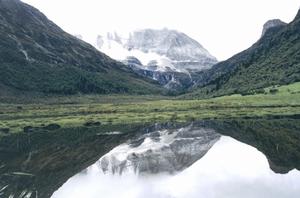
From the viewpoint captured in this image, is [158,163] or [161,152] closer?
[158,163]

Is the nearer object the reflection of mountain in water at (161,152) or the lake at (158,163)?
the lake at (158,163)

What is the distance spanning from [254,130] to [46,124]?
8308 centimetres

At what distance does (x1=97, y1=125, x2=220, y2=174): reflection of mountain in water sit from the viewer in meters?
90.4

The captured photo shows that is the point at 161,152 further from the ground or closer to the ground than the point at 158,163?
further from the ground

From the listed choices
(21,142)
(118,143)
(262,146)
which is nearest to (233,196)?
(262,146)

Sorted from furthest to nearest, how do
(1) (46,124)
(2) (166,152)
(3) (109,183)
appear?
(1) (46,124) → (2) (166,152) → (3) (109,183)

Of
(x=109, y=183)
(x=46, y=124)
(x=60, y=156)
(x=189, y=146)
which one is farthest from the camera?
(x=46, y=124)

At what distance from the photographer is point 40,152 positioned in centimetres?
11288

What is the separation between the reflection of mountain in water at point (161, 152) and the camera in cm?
9038

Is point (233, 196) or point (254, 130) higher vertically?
point (254, 130)

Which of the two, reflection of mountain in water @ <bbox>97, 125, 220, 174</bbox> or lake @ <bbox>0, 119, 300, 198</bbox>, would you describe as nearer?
lake @ <bbox>0, 119, 300, 198</bbox>

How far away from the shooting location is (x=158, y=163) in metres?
95.4

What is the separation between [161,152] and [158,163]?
16777mm

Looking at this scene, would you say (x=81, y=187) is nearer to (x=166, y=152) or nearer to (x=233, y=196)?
(x=233, y=196)
